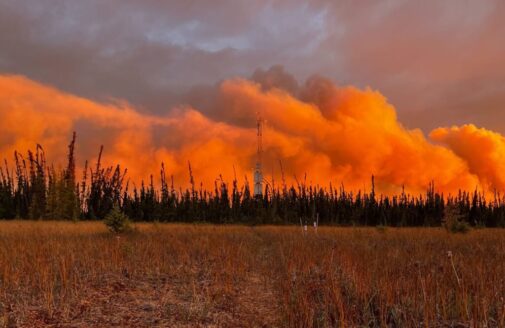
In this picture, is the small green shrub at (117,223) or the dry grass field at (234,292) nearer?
the dry grass field at (234,292)

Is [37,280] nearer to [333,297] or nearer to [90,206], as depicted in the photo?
[333,297]

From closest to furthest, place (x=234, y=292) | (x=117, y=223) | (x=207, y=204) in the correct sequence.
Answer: (x=234, y=292)
(x=117, y=223)
(x=207, y=204)

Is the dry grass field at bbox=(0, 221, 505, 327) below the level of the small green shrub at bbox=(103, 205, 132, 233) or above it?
below

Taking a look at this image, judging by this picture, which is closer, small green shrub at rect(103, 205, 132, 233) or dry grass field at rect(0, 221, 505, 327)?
dry grass field at rect(0, 221, 505, 327)

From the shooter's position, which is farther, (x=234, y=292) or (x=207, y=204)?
(x=207, y=204)

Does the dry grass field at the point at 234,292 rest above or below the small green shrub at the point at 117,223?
below

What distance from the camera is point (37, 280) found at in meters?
9.99

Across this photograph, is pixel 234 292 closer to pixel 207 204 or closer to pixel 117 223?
pixel 117 223

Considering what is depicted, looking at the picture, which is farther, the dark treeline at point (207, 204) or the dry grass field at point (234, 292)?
the dark treeline at point (207, 204)

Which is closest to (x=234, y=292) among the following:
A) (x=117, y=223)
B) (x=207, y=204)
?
(x=117, y=223)

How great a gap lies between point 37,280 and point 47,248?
4665mm

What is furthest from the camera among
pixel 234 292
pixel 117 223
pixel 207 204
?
pixel 207 204

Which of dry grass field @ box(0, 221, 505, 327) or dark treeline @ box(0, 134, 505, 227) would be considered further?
dark treeline @ box(0, 134, 505, 227)

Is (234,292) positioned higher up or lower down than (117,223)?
lower down
